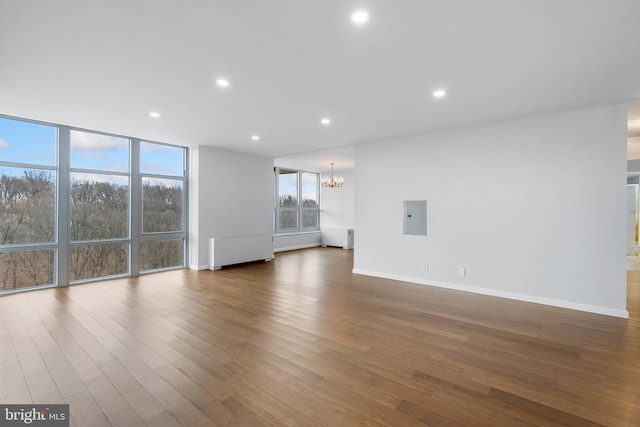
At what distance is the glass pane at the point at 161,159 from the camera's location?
6.17 m

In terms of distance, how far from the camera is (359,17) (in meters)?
2.14

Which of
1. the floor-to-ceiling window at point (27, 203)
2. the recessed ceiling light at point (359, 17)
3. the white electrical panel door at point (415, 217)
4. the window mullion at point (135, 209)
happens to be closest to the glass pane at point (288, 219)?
the window mullion at point (135, 209)

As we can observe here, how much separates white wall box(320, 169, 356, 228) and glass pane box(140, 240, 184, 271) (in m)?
5.99

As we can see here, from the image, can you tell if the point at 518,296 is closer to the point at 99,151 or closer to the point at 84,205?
the point at 84,205

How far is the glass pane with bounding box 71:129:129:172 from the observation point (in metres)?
5.31

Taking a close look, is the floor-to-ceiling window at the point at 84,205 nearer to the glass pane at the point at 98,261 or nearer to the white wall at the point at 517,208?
the glass pane at the point at 98,261

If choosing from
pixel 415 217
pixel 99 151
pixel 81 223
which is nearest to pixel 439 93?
pixel 415 217

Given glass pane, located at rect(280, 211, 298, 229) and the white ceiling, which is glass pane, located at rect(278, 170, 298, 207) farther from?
the white ceiling

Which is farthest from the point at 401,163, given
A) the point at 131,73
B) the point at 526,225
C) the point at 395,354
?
the point at 131,73

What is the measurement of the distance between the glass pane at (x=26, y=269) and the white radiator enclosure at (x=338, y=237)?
7687mm

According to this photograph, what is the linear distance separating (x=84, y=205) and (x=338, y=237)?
737cm

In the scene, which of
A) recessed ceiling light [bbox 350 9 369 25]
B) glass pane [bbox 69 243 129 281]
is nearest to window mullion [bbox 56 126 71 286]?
glass pane [bbox 69 243 129 281]

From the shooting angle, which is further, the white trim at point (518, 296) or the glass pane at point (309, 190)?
the glass pane at point (309, 190)

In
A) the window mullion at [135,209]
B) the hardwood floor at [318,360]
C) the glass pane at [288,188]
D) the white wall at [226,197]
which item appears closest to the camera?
the hardwood floor at [318,360]
